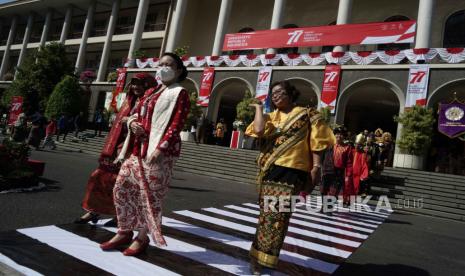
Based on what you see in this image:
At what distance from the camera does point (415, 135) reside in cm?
1582

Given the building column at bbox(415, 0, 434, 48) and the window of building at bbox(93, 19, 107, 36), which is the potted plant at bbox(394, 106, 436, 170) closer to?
the building column at bbox(415, 0, 434, 48)

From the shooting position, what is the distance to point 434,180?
13.4 metres

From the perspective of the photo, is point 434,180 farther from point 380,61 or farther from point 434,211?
point 380,61

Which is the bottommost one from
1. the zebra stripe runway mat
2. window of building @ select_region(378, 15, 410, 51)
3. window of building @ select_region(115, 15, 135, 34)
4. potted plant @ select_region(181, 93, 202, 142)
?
the zebra stripe runway mat

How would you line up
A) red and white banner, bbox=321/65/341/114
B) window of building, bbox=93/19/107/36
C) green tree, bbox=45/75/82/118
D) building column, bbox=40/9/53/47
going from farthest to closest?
1. building column, bbox=40/9/53/47
2. window of building, bbox=93/19/107/36
3. green tree, bbox=45/75/82/118
4. red and white banner, bbox=321/65/341/114

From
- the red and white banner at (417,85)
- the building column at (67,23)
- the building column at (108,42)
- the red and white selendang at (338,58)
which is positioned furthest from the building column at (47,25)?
the red and white banner at (417,85)

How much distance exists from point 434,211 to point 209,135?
47.9 feet

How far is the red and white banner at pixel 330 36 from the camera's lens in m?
17.9

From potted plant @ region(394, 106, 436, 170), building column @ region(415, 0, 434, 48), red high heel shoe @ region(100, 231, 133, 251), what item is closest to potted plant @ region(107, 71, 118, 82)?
building column @ region(415, 0, 434, 48)

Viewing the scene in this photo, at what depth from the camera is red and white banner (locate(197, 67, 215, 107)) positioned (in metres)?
24.3

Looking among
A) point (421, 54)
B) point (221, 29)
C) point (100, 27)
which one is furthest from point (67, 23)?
point (421, 54)

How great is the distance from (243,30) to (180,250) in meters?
29.1

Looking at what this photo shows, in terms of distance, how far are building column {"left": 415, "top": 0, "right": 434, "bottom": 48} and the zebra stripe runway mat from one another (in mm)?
15802

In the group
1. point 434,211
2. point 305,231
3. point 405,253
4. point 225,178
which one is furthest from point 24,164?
point 434,211
